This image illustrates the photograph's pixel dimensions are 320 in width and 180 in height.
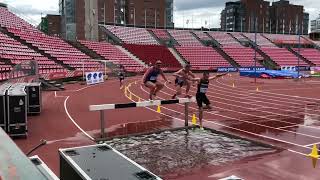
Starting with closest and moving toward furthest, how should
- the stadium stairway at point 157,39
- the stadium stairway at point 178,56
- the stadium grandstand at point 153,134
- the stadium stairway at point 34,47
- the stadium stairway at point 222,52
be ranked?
the stadium grandstand at point 153,134 → the stadium stairway at point 34,47 → the stadium stairway at point 178,56 → the stadium stairway at point 222,52 → the stadium stairway at point 157,39

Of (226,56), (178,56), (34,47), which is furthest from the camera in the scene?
(226,56)

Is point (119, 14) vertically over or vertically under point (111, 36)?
over

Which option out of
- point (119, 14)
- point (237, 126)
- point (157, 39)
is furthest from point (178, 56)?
point (119, 14)

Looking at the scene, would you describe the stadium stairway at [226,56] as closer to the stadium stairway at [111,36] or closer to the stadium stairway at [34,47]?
the stadium stairway at [111,36]

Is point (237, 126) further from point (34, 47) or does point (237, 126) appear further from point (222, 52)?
point (222, 52)

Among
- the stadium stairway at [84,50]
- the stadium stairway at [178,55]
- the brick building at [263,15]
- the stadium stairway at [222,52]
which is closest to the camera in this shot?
the stadium stairway at [84,50]

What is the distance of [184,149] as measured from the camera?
973 centimetres

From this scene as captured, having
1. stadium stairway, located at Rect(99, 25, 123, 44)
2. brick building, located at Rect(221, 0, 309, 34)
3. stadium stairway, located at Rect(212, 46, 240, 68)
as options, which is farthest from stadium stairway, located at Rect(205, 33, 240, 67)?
brick building, located at Rect(221, 0, 309, 34)

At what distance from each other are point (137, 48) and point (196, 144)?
174 ft

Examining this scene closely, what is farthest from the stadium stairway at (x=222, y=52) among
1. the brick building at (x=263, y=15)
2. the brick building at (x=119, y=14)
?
the brick building at (x=263, y=15)

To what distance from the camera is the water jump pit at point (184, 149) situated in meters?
8.26

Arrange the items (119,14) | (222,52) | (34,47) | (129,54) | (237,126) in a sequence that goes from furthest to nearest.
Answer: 1. (119,14)
2. (222,52)
3. (129,54)
4. (34,47)
5. (237,126)

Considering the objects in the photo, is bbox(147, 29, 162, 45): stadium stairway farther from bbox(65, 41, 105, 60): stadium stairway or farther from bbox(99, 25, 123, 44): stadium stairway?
bbox(65, 41, 105, 60): stadium stairway

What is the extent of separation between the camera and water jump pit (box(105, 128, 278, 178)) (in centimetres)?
826
